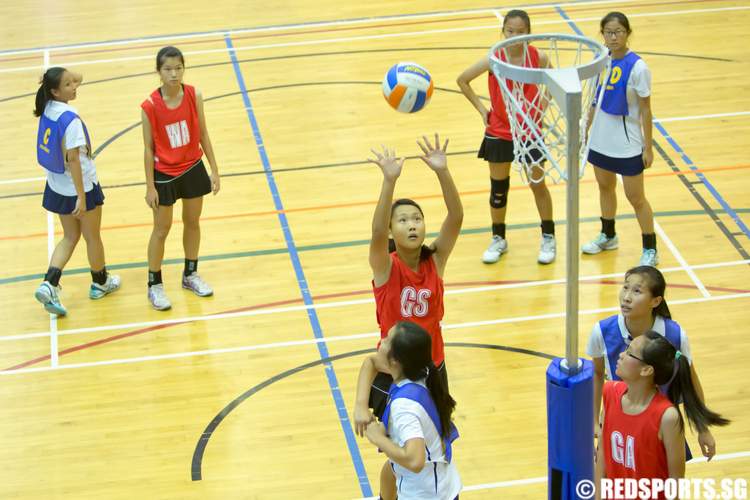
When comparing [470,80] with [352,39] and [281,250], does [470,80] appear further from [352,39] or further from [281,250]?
[352,39]

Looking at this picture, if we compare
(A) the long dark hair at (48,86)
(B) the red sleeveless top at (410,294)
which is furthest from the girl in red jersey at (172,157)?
(B) the red sleeveless top at (410,294)

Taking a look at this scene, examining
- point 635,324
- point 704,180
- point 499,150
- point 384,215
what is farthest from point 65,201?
point 704,180

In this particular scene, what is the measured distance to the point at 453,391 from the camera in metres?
6.93

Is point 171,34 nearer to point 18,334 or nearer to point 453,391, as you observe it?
point 18,334

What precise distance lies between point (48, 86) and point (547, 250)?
3.90 meters

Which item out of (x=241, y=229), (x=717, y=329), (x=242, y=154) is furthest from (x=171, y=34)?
(x=717, y=329)

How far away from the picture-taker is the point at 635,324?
16.3 ft

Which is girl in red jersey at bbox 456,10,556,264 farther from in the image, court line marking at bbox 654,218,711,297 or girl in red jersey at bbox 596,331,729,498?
girl in red jersey at bbox 596,331,729,498

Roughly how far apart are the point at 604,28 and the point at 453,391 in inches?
109

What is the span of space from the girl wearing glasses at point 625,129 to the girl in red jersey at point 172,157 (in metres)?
2.85

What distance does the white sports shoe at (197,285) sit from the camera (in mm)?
8180

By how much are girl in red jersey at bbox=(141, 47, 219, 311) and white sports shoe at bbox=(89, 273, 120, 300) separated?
1.20 feet

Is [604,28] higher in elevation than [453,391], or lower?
higher

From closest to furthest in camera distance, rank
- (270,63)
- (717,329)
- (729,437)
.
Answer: (729,437), (717,329), (270,63)
